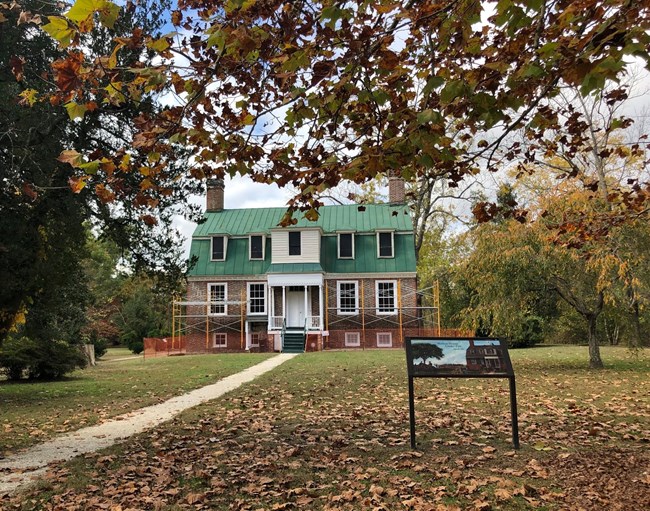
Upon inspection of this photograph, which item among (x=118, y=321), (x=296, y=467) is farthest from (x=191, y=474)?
(x=118, y=321)

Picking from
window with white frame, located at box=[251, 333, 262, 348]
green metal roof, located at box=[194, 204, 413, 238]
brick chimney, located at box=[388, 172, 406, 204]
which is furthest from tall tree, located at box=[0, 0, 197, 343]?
brick chimney, located at box=[388, 172, 406, 204]

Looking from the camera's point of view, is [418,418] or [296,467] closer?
[296,467]

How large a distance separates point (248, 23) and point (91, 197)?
7083mm

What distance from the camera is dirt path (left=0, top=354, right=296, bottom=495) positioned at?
6204 millimetres

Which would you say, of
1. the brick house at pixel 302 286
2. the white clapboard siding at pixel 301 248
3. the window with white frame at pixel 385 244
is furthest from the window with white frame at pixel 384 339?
the white clapboard siding at pixel 301 248

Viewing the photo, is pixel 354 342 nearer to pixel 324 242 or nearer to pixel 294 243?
pixel 324 242

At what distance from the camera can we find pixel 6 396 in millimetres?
13758

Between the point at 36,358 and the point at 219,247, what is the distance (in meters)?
17.5

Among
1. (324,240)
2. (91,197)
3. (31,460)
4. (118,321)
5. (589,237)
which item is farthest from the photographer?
(118,321)

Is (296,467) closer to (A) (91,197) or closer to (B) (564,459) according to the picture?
(B) (564,459)

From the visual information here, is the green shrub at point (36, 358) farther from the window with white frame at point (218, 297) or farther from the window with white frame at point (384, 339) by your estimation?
the window with white frame at point (384, 339)

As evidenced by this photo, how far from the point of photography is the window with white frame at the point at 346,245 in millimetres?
33469

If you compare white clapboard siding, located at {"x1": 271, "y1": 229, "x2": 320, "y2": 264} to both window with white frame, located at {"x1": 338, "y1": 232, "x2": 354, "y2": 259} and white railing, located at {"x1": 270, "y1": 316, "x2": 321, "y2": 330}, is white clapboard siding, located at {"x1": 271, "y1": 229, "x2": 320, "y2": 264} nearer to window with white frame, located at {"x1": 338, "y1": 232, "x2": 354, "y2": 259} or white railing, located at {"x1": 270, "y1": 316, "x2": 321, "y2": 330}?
window with white frame, located at {"x1": 338, "y1": 232, "x2": 354, "y2": 259}

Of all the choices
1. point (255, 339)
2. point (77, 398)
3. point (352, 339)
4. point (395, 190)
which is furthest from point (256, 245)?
point (77, 398)
